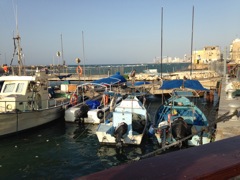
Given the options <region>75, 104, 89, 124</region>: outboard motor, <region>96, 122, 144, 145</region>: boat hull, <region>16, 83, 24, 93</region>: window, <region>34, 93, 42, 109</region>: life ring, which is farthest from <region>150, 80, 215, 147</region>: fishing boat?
<region>16, 83, 24, 93</region>: window

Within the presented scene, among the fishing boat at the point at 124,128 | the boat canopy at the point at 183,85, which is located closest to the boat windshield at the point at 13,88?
the fishing boat at the point at 124,128

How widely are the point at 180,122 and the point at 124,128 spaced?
A: 10.1 ft

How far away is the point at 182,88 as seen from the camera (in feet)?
66.2

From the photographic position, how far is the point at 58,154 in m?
12.8

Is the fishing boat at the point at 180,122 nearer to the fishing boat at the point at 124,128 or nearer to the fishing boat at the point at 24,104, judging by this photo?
the fishing boat at the point at 124,128

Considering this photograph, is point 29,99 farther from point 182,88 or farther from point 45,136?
point 182,88

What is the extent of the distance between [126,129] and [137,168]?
11.2m

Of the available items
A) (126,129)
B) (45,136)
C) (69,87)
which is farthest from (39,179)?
(69,87)

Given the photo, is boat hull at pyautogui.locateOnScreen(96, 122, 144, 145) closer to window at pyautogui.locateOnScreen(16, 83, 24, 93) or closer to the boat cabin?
the boat cabin

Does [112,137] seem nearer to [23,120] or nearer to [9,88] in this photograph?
[23,120]

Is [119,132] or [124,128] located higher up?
[124,128]

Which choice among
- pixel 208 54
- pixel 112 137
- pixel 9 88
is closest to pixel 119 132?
pixel 112 137

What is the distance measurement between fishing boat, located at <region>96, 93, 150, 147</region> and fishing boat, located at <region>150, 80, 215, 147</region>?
3.27 feet

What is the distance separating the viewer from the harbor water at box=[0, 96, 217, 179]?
10.7m
